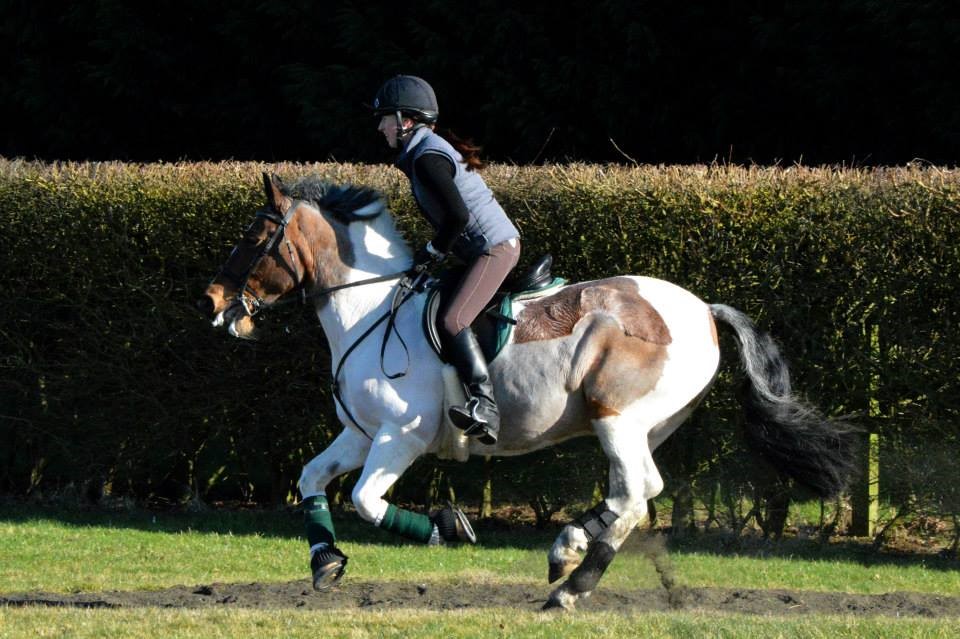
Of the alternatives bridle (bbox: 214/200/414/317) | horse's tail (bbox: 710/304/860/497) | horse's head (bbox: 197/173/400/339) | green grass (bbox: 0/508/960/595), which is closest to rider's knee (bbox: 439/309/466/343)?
bridle (bbox: 214/200/414/317)

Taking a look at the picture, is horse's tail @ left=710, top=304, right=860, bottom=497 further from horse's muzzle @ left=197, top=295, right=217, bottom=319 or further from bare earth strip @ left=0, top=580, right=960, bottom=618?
horse's muzzle @ left=197, top=295, right=217, bottom=319

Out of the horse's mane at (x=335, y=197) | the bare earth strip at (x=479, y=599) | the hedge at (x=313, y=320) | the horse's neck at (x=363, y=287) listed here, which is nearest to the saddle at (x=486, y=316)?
the horse's neck at (x=363, y=287)

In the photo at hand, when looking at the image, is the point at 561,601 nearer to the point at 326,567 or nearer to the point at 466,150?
the point at 326,567

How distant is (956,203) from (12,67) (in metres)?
13.5

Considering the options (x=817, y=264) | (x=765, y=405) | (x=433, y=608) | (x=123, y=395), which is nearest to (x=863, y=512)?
(x=817, y=264)

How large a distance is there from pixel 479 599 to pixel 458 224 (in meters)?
2.36

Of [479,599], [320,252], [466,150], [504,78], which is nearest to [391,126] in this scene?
[466,150]

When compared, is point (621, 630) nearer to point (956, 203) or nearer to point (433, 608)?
point (433, 608)

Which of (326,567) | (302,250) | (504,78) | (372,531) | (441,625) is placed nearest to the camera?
(441,625)

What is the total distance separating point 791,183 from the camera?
928 centimetres

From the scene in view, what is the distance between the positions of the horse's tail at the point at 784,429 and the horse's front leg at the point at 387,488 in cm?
173

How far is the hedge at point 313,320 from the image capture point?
9.18 meters

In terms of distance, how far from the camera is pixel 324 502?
6887 millimetres

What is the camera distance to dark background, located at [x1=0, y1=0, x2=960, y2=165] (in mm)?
12516
